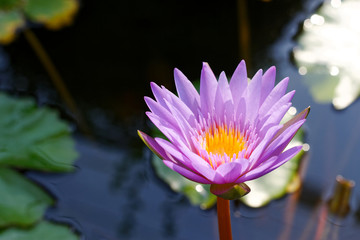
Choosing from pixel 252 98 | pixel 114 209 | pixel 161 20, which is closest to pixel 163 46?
pixel 161 20

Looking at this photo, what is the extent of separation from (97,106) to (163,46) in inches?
18.0

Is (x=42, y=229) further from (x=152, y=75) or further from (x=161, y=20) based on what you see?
(x=161, y=20)

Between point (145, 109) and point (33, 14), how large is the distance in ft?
2.73

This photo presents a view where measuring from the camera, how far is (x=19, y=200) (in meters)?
1.62

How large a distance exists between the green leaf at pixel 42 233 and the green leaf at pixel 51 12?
1176 mm

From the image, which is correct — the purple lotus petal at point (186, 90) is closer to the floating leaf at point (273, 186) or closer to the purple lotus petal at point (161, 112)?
the purple lotus petal at point (161, 112)

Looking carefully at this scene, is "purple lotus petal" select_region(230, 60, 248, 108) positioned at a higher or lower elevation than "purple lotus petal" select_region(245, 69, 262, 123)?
higher

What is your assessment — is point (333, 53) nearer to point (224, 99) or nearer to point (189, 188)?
point (189, 188)

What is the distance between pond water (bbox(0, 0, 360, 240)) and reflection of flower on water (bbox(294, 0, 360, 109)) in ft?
0.30

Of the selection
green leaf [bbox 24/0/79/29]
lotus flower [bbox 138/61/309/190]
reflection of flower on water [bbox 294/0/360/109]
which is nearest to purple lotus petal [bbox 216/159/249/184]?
lotus flower [bbox 138/61/309/190]

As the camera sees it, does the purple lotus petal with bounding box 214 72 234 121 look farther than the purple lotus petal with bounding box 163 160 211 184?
Yes

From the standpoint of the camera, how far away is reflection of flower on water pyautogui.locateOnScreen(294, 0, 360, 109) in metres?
1.74

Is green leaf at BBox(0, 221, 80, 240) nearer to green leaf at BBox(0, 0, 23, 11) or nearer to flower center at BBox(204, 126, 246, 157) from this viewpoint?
flower center at BBox(204, 126, 246, 157)

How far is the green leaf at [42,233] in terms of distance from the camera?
1.52 metres
